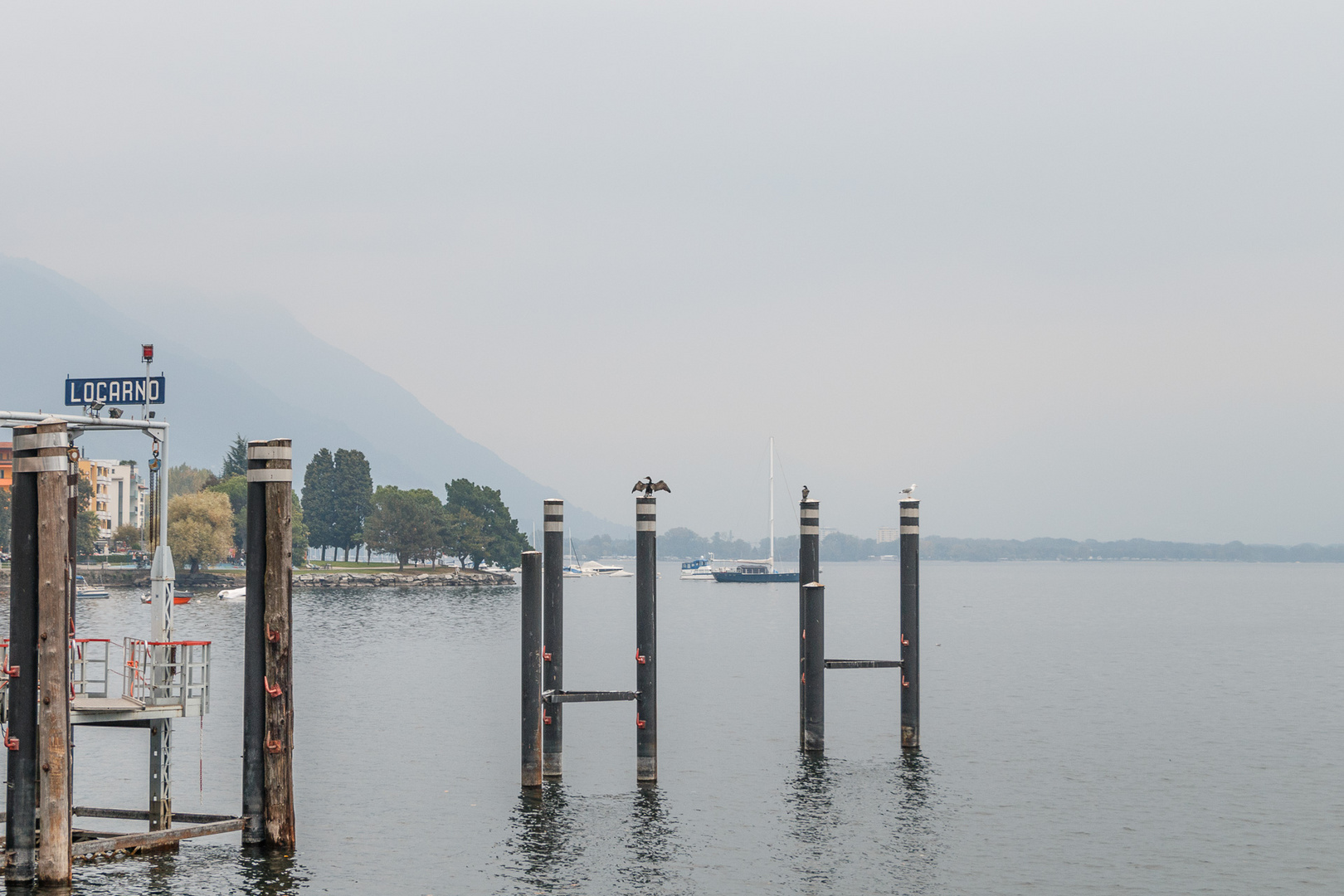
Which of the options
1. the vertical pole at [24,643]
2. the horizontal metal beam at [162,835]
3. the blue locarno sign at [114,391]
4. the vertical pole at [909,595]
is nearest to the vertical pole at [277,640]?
the horizontal metal beam at [162,835]

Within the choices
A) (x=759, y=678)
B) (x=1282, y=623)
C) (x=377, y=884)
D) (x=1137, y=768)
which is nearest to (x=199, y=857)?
(x=377, y=884)

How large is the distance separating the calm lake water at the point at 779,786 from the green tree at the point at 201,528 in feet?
304

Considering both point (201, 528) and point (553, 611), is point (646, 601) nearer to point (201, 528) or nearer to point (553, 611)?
point (553, 611)

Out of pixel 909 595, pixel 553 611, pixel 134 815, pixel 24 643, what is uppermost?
pixel 24 643

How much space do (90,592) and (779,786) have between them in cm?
13863

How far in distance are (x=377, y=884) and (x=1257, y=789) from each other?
2529 cm

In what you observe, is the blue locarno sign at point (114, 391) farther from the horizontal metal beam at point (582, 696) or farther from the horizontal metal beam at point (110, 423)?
the horizontal metal beam at point (582, 696)

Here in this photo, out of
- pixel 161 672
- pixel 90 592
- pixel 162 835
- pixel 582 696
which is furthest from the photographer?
pixel 90 592

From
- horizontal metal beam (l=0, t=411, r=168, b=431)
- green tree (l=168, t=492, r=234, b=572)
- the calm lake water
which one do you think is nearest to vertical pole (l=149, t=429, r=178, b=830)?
the calm lake water

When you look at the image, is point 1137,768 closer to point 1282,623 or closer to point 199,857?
point 199,857

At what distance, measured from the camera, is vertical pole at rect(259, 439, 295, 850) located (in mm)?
20953

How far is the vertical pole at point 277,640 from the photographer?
20953 mm

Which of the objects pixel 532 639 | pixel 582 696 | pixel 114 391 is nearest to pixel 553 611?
pixel 532 639

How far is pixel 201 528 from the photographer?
539 feet
